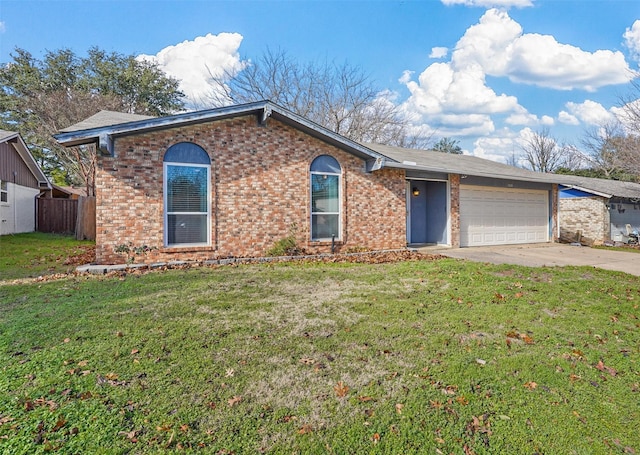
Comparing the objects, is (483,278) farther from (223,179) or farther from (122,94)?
(122,94)

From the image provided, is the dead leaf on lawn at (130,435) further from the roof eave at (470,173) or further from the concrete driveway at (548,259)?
the roof eave at (470,173)

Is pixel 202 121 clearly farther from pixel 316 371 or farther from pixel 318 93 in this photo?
pixel 318 93

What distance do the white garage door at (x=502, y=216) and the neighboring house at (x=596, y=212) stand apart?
3.90m

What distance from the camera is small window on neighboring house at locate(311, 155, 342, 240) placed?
10.1 meters

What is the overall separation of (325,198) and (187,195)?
148 inches

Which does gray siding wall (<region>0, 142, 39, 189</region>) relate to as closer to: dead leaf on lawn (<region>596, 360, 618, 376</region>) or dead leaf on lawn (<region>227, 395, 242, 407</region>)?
dead leaf on lawn (<region>227, 395, 242, 407</region>)

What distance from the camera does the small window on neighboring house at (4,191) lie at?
15.4 m

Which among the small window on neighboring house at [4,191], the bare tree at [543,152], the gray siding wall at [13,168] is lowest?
the small window on neighboring house at [4,191]

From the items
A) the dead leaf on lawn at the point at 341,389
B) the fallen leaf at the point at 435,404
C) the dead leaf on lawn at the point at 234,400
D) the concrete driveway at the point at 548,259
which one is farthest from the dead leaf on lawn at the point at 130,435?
the concrete driveway at the point at 548,259

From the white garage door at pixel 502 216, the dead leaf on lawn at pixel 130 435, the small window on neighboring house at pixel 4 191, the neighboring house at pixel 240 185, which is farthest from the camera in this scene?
the small window on neighboring house at pixel 4 191

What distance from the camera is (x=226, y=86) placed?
2256 centimetres

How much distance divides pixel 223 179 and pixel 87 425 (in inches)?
276

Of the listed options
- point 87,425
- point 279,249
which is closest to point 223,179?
point 279,249

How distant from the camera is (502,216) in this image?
14.2m
